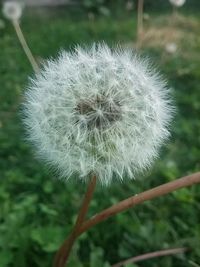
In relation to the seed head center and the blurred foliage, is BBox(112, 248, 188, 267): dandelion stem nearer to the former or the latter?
the blurred foliage

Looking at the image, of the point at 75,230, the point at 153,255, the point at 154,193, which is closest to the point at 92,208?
the point at 153,255

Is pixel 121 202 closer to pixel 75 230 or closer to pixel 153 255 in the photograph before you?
pixel 75 230

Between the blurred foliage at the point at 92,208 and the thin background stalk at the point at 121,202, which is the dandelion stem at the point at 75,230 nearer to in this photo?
the thin background stalk at the point at 121,202

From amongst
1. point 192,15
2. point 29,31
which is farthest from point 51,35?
point 192,15

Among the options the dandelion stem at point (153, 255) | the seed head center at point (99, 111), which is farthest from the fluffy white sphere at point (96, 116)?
the dandelion stem at point (153, 255)

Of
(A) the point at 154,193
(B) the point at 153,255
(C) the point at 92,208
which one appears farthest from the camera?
(C) the point at 92,208

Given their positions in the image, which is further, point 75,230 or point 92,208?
point 92,208
